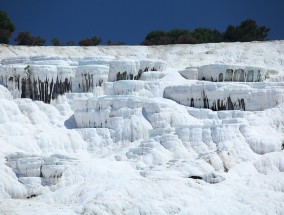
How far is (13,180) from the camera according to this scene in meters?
28.2

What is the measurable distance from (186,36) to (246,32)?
297 inches

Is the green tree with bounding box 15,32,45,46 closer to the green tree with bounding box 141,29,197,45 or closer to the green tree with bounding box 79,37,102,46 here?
the green tree with bounding box 79,37,102,46

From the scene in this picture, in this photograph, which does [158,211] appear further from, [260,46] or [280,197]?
[260,46]

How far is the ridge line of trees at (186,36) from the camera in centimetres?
5532

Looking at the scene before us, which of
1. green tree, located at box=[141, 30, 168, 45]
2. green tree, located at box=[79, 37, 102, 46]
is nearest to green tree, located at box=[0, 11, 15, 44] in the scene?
green tree, located at box=[79, 37, 102, 46]

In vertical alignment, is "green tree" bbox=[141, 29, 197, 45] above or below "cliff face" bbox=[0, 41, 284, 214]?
above

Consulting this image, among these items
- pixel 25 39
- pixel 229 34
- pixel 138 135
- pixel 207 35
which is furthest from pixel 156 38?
pixel 138 135

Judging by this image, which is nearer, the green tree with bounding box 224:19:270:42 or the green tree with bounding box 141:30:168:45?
the green tree with bounding box 141:30:168:45

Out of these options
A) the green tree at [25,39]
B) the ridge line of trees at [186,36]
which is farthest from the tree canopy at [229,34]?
the green tree at [25,39]

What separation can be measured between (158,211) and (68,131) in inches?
401

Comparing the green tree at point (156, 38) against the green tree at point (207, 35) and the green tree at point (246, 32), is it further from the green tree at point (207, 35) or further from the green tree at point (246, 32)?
the green tree at point (246, 32)

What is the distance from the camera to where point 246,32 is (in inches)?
2414

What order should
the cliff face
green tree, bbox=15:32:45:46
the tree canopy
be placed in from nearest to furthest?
the cliff face, green tree, bbox=15:32:45:46, the tree canopy

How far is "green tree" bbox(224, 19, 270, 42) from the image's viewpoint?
61.1m
